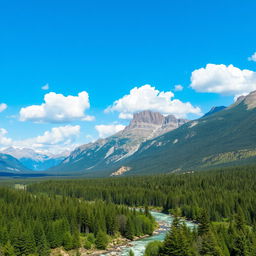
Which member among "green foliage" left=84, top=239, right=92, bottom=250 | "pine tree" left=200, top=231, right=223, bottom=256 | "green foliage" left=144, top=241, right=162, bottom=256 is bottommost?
"green foliage" left=84, top=239, right=92, bottom=250

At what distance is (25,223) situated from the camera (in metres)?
114

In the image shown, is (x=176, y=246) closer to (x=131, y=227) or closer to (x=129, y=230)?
(x=131, y=227)

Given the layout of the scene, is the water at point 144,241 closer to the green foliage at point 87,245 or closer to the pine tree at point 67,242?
the green foliage at point 87,245

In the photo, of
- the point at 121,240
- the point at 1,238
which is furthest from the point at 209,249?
the point at 1,238

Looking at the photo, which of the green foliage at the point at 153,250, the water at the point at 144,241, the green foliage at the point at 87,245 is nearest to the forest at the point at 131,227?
the green foliage at the point at 153,250

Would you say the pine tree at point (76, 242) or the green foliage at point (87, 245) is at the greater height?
the pine tree at point (76, 242)

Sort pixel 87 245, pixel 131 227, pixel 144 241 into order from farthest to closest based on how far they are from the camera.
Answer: pixel 131 227
pixel 144 241
pixel 87 245

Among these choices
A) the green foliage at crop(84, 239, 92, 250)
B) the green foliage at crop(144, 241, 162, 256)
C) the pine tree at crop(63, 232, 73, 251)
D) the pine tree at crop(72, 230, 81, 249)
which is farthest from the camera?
the green foliage at crop(84, 239, 92, 250)

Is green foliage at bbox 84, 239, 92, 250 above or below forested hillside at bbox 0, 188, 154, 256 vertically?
below

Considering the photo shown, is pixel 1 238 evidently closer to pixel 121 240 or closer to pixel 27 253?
pixel 27 253

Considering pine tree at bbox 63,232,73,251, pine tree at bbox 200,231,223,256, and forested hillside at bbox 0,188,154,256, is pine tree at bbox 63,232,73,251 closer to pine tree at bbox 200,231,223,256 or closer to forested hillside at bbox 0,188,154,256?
forested hillside at bbox 0,188,154,256

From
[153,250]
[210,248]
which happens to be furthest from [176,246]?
[153,250]

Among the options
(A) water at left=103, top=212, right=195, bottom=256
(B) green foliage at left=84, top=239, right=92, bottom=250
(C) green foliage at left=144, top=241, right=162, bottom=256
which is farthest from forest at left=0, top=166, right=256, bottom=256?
(A) water at left=103, top=212, right=195, bottom=256

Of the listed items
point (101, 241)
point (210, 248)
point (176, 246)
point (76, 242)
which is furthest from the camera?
point (101, 241)
